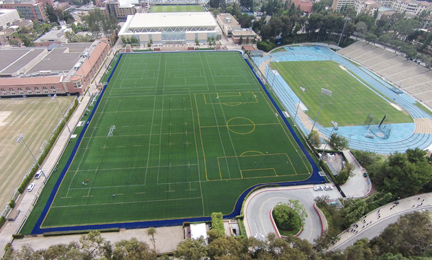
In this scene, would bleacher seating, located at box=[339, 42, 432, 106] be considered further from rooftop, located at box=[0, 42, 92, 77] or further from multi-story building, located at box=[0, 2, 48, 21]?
multi-story building, located at box=[0, 2, 48, 21]

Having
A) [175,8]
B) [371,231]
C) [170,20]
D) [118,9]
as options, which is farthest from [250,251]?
[175,8]

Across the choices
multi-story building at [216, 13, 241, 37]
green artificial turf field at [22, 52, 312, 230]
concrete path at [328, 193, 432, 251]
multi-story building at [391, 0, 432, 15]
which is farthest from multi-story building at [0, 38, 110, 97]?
multi-story building at [391, 0, 432, 15]

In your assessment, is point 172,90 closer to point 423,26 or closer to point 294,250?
point 294,250

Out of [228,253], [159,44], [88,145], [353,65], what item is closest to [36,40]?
[159,44]

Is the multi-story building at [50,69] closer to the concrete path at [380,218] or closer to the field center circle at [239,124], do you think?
the field center circle at [239,124]

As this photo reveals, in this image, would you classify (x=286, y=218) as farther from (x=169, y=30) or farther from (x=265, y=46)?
(x=169, y=30)

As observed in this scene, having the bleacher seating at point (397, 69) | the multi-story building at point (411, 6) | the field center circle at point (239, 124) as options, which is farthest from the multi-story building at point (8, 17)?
the multi-story building at point (411, 6)
